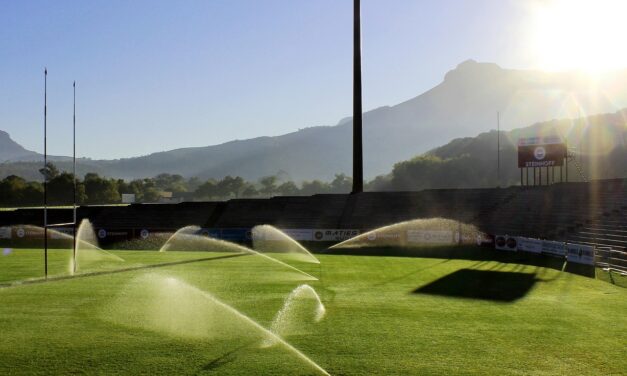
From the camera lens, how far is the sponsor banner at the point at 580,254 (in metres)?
29.9

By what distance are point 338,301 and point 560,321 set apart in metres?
7.00

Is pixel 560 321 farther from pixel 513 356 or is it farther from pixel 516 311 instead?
pixel 513 356

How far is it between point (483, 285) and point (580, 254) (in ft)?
39.4

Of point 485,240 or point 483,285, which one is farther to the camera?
point 485,240

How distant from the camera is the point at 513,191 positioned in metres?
59.0

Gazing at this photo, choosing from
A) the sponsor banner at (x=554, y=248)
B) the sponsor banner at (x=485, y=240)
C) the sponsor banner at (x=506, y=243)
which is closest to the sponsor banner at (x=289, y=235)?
the sponsor banner at (x=485, y=240)

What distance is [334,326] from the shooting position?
47.8 ft

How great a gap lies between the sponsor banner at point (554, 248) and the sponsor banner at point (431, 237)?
433 inches

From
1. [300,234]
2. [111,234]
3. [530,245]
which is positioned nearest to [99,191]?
[111,234]

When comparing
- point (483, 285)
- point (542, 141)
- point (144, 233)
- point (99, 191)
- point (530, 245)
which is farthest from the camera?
point (99, 191)

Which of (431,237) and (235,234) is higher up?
(431,237)

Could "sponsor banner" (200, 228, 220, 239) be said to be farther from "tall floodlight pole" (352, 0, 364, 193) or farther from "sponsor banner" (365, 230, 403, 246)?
"tall floodlight pole" (352, 0, 364, 193)

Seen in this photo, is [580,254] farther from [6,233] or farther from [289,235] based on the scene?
[6,233]

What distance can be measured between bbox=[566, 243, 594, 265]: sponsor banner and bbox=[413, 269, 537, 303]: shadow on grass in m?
5.95
